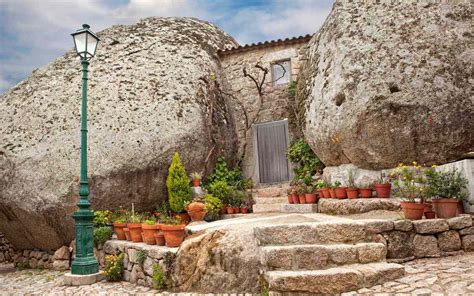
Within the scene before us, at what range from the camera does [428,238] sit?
4.64m

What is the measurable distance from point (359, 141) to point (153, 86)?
17.8 ft

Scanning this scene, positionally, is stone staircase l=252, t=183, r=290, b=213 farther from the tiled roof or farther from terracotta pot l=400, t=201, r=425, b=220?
the tiled roof

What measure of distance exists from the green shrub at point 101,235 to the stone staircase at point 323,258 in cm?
405

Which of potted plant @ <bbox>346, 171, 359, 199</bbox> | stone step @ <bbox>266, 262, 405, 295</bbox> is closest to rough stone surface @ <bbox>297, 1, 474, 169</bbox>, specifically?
potted plant @ <bbox>346, 171, 359, 199</bbox>

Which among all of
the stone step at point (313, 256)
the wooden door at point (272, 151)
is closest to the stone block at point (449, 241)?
the stone step at point (313, 256)

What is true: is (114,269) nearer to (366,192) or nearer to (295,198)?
(295,198)

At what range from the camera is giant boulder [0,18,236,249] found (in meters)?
8.06

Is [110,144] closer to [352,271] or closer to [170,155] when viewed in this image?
[170,155]

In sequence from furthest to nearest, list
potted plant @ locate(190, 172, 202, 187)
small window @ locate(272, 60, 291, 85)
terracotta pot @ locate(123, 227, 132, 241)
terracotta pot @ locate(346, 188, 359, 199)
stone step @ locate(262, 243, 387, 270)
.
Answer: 1. small window @ locate(272, 60, 291, 85)
2. potted plant @ locate(190, 172, 202, 187)
3. terracotta pot @ locate(346, 188, 359, 199)
4. terracotta pot @ locate(123, 227, 132, 241)
5. stone step @ locate(262, 243, 387, 270)

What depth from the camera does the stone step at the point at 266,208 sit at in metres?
8.45

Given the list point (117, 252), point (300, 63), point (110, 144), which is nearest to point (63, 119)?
point (110, 144)

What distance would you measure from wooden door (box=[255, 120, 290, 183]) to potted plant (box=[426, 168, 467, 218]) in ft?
19.1

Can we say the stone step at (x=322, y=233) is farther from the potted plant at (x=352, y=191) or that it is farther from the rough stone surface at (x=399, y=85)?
the rough stone surface at (x=399, y=85)

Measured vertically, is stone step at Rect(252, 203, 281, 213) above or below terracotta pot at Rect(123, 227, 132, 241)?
above
